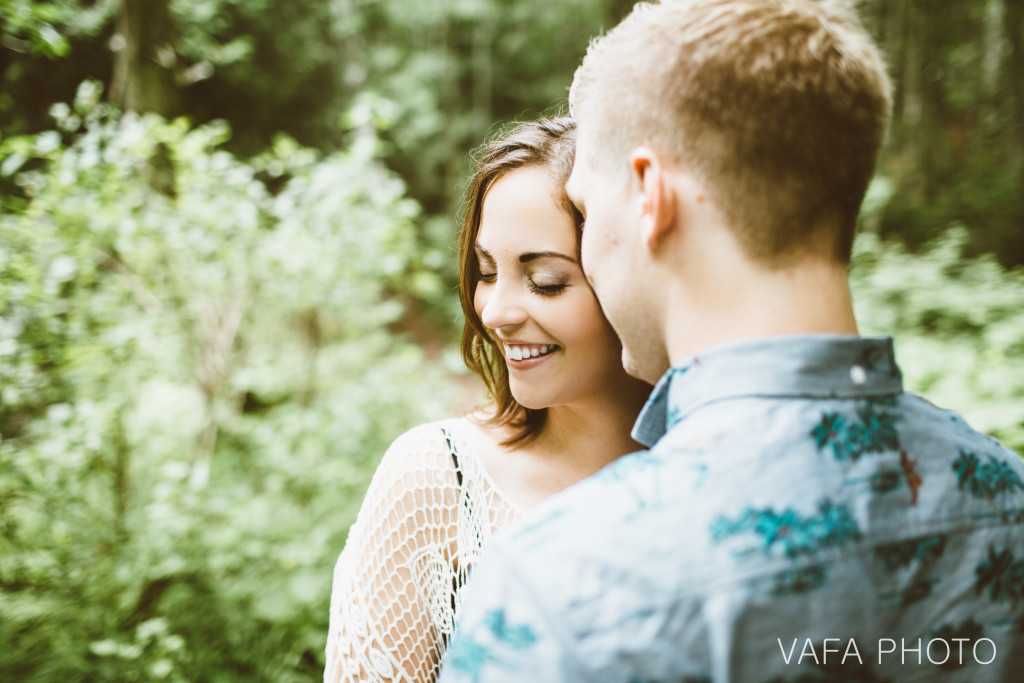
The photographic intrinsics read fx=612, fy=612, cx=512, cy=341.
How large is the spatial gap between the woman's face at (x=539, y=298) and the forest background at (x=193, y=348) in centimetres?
45

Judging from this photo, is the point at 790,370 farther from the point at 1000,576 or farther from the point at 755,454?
the point at 1000,576

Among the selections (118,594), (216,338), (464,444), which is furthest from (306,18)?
(464,444)

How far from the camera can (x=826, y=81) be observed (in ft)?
2.71

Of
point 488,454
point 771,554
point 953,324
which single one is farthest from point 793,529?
point 953,324

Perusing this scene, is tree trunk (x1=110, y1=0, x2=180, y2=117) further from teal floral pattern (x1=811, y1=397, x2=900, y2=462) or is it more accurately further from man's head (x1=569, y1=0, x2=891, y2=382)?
teal floral pattern (x1=811, y1=397, x2=900, y2=462)

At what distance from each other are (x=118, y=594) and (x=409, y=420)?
7.73ft

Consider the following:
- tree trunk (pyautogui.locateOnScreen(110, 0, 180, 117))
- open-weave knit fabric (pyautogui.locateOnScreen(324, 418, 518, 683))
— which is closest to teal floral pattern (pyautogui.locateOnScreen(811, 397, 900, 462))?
open-weave knit fabric (pyautogui.locateOnScreen(324, 418, 518, 683))

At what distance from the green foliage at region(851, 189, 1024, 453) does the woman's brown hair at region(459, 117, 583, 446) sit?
3193 mm

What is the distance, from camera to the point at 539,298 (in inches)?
57.7

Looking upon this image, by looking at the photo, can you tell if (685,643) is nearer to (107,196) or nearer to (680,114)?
(680,114)

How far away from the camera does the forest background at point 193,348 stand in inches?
121

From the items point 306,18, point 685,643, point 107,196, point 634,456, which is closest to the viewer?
point 685,643

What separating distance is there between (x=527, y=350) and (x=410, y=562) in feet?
1.91

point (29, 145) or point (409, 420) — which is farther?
point (409, 420)
